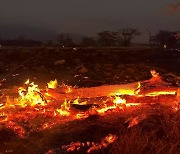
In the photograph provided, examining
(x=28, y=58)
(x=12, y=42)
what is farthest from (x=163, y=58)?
(x=12, y=42)

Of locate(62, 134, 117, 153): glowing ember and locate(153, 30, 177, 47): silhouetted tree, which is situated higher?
locate(153, 30, 177, 47): silhouetted tree

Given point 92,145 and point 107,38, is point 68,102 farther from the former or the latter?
point 107,38

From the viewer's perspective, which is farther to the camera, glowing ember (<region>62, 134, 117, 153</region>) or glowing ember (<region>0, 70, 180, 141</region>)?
glowing ember (<region>0, 70, 180, 141</region>)

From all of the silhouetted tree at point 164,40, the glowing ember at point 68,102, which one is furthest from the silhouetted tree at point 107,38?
the glowing ember at point 68,102

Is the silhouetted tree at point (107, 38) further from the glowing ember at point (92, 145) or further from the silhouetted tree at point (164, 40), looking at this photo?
the glowing ember at point (92, 145)

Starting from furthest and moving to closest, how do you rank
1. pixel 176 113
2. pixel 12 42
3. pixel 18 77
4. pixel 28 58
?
pixel 12 42, pixel 28 58, pixel 18 77, pixel 176 113

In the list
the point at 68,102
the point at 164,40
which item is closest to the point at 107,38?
the point at 164,40

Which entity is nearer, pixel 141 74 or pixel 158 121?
pixel 158 121

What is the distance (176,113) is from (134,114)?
2.19ft

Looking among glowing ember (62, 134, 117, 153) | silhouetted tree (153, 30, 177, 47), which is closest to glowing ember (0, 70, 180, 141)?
glowing ember (62, 134, 117, 153)

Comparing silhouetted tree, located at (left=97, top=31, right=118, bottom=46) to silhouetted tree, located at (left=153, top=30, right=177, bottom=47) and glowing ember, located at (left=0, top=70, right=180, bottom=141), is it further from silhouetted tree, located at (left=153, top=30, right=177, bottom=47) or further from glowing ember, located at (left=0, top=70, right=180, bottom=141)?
glowing ember, located at (left=0, top=70, right=180, bottom=141)

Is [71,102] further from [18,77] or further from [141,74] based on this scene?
[141,74]

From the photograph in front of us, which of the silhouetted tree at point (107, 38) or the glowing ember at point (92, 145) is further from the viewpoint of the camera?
the silhouetted tree at point (107, 38)

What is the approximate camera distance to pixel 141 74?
13164 mm
